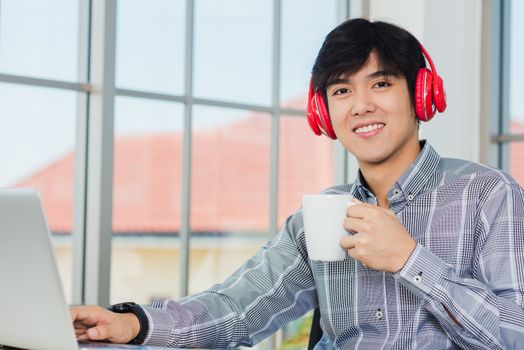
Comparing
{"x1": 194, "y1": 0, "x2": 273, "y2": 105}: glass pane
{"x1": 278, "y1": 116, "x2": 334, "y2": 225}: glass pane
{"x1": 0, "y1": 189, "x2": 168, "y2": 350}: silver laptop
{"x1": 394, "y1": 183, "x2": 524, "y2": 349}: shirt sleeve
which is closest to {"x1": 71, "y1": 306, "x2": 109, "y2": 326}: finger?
{"x1": 0, "y1": 189, "x2": 168, "y2": 350}: silver laptop

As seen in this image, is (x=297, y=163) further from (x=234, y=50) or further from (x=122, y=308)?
(x=122, y=308)

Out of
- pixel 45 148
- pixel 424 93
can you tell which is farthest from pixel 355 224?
pixel 45 148

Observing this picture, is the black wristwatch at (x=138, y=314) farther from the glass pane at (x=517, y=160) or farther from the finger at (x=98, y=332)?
the glass pane at (x=517, y=160)

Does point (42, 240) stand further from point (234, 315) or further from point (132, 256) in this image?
point (132, 256)

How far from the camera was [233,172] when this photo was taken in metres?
2.92

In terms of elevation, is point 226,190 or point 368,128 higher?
point 368,128

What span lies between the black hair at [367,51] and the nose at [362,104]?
0.17 feet

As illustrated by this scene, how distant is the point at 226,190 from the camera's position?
2.88 metres

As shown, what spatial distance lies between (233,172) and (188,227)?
0.35m

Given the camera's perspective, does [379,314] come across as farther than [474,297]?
Yes

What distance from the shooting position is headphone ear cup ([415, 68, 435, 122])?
163 centimetres

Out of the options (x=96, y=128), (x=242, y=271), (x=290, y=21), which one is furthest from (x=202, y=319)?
(x=290, y=21)

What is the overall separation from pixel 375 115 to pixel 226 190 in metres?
1.32

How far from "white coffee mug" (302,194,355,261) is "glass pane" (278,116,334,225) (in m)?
1.72
